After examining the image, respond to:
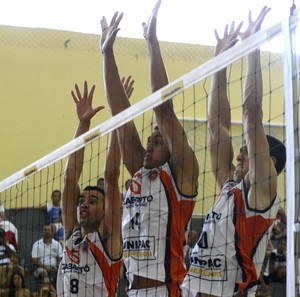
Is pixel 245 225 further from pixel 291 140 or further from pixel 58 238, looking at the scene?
pixel 58 238

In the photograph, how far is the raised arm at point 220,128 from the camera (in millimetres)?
5164

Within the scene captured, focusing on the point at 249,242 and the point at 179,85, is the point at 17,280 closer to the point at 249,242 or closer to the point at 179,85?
the point at 179,85

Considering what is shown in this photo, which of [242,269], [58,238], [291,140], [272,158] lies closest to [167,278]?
→ [242,269]

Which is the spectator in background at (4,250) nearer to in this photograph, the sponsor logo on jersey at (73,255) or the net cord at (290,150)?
the sponsor logo on jersey at (73,255)

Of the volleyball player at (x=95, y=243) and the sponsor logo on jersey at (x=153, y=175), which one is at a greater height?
the sponsor logo on jersey at (x=153, y=175)

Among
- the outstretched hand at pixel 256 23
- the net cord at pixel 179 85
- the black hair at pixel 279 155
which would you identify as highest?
the outstretched hand at pixel 256 23

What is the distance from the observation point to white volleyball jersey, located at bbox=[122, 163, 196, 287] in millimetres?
4998

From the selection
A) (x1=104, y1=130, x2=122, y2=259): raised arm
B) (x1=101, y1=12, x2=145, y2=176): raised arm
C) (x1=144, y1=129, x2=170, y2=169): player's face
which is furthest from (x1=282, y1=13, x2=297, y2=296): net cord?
(x1=104, y1=130, x2=122, y2=259): raised arm

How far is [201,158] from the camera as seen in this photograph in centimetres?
1304

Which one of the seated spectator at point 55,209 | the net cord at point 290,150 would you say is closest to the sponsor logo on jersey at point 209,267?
the net cord at point 290,150

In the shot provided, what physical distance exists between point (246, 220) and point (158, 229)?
2.49 feet

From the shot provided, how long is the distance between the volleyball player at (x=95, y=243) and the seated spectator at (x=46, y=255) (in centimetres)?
332

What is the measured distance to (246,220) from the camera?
14.7 ft

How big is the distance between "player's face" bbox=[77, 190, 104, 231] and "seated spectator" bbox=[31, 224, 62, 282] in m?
3.34
